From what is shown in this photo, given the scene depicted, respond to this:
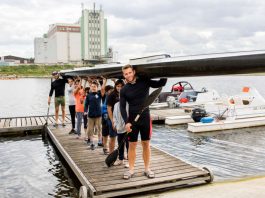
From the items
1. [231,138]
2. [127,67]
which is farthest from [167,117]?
[127,67]

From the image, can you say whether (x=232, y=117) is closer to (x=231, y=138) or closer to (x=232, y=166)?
(x=231, y=138)

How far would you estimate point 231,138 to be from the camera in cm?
1458

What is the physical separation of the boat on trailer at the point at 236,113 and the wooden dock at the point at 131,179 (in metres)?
7.23

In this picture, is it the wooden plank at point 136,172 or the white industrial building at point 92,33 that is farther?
the white industrial building at point 92,33

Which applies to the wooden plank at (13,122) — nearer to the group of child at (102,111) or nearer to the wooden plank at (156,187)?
the group of child at (102,111)

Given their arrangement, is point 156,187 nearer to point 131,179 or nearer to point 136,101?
point 131,179

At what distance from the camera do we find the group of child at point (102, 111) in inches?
284

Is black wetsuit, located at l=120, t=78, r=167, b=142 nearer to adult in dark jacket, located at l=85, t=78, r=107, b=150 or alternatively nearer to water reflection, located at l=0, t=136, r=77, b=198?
adult in dark jacket, located at l=85, t=78, r=107, b=150

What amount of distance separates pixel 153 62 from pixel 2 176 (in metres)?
6.67

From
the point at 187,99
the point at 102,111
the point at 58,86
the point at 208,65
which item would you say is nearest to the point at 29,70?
the point at 187,99

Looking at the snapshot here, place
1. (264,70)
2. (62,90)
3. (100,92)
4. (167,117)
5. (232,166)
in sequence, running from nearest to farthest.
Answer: (264,70)
(100,92)
(232,166)
(62,90)
(167,117)

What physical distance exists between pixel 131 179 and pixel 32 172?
4.20m

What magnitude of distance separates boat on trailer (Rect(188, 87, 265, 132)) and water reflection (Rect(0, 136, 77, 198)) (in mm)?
7370

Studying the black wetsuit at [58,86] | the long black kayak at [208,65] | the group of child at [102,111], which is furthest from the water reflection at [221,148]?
the long black kayak at [208,65]
